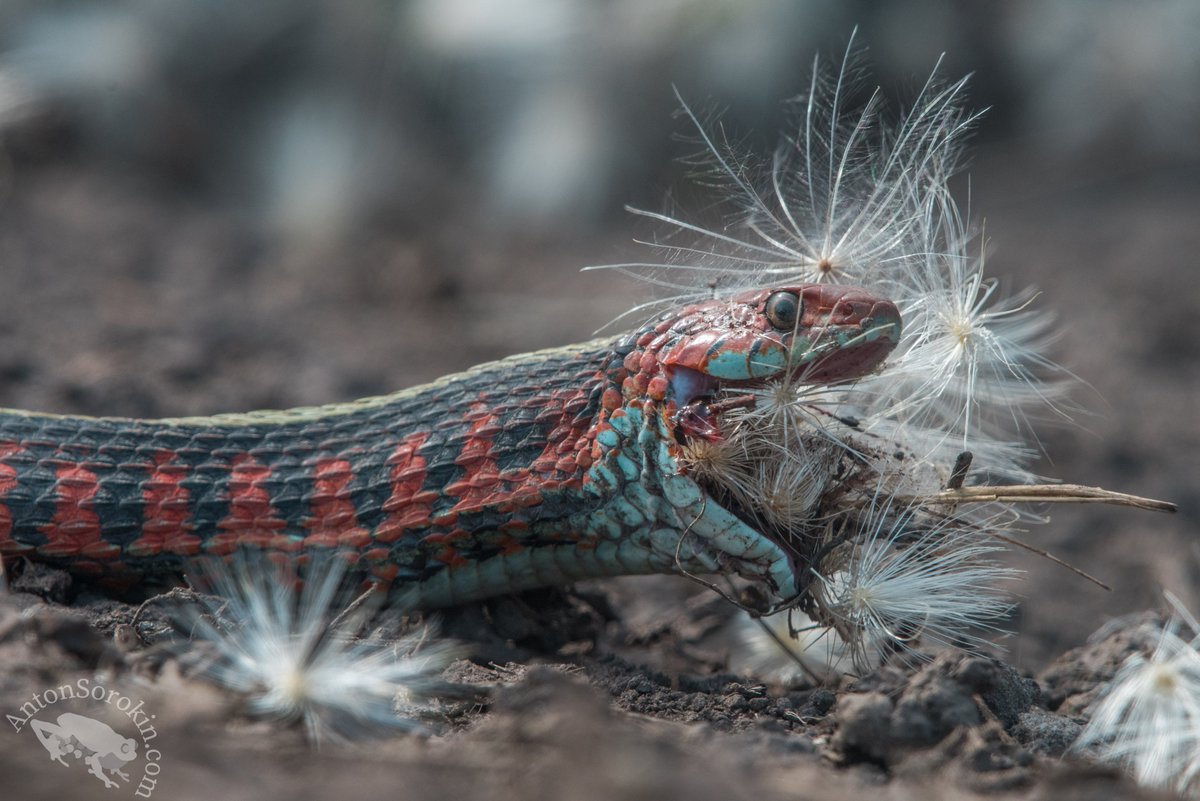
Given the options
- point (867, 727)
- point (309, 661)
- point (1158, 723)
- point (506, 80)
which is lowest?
point (1158, 723)

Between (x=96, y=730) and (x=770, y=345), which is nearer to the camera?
(x=96, y=730)

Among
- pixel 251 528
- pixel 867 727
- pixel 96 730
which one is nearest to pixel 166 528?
pixel 251 528

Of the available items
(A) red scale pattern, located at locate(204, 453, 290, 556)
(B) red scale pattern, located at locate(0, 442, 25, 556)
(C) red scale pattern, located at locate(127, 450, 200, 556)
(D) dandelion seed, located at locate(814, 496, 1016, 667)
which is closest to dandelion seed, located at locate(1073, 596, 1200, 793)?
(D) dandelion seed, located at locate(814, 496, 1016, 667)

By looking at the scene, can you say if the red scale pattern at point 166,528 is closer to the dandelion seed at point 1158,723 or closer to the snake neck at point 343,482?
the snake neck at point 343,482

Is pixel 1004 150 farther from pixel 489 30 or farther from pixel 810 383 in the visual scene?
pixel 810 383

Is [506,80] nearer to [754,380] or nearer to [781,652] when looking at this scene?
[781,652]

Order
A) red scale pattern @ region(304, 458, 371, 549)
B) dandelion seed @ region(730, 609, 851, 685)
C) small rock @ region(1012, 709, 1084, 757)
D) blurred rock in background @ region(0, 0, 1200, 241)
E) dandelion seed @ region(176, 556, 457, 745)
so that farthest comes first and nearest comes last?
blurred rock in background @ region(0, 0, 1200, 241) → dandelion seed @ region(730, 609, 851, 685) → red scale pattern @ region(304, 458, 371, 549) → small rock @ region(1012, 709, 1084, 757) → dandelion seed @ region(176, 556, 457, 745)

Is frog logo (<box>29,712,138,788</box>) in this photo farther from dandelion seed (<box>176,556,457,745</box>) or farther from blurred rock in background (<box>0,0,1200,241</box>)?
blurred rock in background (<box>0,0,1200,241</box>)
